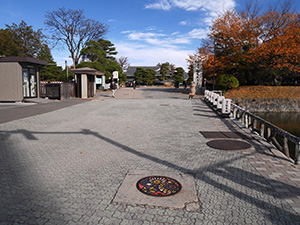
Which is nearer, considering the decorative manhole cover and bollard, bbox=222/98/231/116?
the decorative manhole cover

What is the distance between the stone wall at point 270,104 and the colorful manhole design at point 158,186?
Answer: 2385 centimetres

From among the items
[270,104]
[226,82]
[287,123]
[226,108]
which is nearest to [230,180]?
[226,108]

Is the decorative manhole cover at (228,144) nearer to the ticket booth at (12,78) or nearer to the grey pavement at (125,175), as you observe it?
the grey pavement at (125,175)

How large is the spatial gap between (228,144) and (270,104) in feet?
73.8

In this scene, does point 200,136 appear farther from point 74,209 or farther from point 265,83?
point 265,83

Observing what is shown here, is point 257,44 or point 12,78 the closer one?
point 12,78

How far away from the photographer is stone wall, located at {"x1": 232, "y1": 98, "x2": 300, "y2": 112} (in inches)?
1029

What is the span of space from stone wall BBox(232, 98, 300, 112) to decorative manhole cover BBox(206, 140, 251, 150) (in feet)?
67.0

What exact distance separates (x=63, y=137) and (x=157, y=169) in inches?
156

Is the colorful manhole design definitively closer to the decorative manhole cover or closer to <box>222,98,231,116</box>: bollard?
the decorative manhole cover

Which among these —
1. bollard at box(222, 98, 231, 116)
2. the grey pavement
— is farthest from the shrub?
the grey pavement

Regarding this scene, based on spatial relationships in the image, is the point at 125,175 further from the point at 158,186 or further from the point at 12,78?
the point at 12,78

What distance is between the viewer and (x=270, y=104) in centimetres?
2628

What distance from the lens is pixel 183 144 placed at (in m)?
6.77
